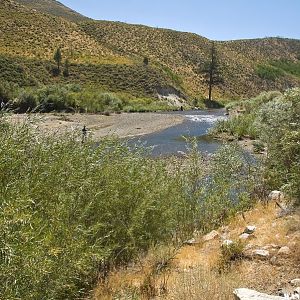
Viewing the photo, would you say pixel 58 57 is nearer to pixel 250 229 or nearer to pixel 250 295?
pixel 250 229

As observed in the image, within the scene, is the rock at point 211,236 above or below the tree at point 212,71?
below

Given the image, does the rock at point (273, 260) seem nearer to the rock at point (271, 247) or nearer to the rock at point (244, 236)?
the rock at point (271, 247)

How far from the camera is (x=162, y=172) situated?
10.5 m

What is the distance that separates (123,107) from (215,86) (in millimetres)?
45740

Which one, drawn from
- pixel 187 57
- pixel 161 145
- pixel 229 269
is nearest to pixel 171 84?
pixel 187 57

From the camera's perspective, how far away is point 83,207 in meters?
7.93

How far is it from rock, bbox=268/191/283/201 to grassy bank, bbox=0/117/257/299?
24.4 inches

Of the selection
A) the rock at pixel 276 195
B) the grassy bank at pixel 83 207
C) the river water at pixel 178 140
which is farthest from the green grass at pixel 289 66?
the grassy bank at pixel 83 207

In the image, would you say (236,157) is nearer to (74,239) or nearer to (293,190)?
(293,190)

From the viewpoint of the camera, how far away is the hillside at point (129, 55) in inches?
3095

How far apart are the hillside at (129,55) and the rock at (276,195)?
61852 millimetres

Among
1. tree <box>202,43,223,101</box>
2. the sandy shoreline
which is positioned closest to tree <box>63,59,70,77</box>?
the sandy shoreline

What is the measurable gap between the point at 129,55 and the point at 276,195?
8875cm

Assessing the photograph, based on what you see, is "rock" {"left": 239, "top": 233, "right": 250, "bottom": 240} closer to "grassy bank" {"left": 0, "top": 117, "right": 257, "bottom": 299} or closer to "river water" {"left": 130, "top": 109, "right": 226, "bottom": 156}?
"grassy bank" {"left": 0, "top": 117, "right": 257, "bottom": 299}
